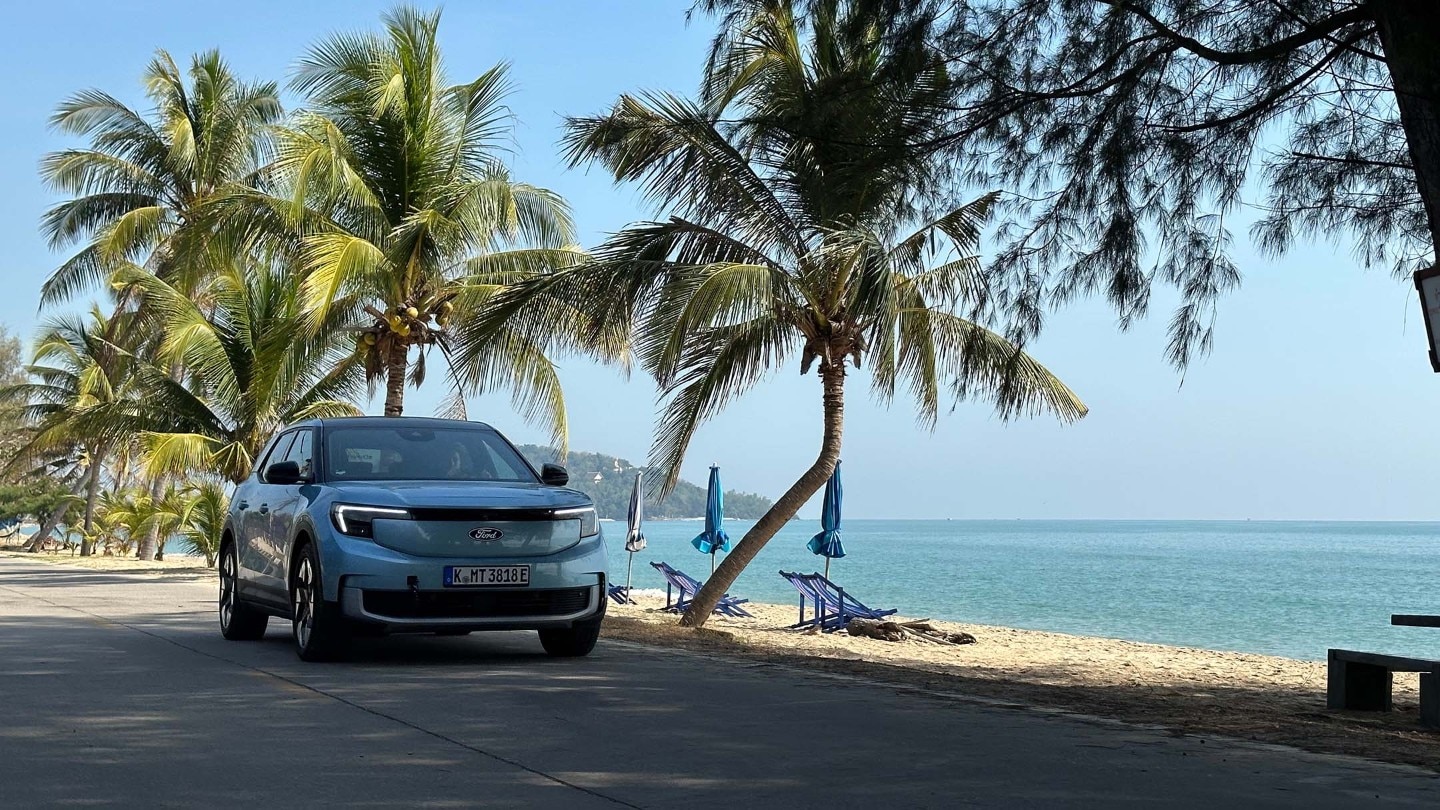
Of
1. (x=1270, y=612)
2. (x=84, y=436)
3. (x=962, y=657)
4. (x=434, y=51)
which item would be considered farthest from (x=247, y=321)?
(x=1270, y=612)

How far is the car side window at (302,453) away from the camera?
1112 centimetres

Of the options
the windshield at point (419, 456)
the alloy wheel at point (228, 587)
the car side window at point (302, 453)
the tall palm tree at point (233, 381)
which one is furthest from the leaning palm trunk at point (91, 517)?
the windshield at point (419, 456)

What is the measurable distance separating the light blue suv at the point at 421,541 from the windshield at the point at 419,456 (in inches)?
0.4

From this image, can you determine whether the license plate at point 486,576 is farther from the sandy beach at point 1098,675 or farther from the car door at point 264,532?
the sandy beach at point 1098,675

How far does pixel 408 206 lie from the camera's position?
24.1 m

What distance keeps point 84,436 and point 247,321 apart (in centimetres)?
366

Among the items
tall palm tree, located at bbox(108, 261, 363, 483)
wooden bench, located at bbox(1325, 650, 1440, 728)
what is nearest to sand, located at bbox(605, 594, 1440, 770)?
wooden bench, located at bbox(1325, 650, 1440, 728)

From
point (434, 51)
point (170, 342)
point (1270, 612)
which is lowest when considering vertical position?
point (1270, 612)

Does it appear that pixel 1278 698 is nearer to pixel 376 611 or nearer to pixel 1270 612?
pixel 376 611

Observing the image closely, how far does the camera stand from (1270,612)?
4344 centimetres

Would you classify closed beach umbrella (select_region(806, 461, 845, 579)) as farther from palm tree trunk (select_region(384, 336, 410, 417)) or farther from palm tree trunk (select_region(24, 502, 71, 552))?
palm tree trunk (select_region(24, 502, 71, 552))

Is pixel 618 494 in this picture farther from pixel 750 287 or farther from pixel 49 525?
pixel 750 287

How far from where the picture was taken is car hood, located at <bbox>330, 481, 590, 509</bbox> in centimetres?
1005

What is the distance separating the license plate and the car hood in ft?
1.37
